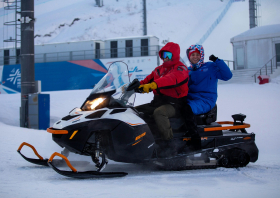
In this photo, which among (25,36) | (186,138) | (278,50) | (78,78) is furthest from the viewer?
(78,78)

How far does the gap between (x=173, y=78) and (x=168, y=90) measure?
27 cm

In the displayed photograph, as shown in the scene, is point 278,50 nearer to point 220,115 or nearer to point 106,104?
point 220,115

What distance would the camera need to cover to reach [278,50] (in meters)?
17.3

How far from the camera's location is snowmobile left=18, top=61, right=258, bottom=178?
126 inches

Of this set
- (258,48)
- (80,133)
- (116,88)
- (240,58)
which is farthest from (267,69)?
(80,133)

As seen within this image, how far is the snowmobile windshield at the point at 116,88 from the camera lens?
3459 millimetres

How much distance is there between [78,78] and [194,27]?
3364 centimetres

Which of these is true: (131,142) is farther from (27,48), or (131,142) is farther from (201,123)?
(27,48)

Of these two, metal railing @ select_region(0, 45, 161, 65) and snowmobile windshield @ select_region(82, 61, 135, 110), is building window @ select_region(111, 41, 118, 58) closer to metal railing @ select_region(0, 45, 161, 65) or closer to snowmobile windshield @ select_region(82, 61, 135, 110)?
metal railing @ select_region(0, 45, 161, 65)

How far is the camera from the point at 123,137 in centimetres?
327

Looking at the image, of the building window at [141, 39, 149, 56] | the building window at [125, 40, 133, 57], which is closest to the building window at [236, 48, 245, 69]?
the building window at [141, 39, 149, 56]

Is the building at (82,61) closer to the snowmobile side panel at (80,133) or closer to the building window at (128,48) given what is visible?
the building window at (128,48)

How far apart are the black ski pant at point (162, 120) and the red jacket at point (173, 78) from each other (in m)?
0.21

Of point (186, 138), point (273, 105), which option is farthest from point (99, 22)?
point (186, 138)
